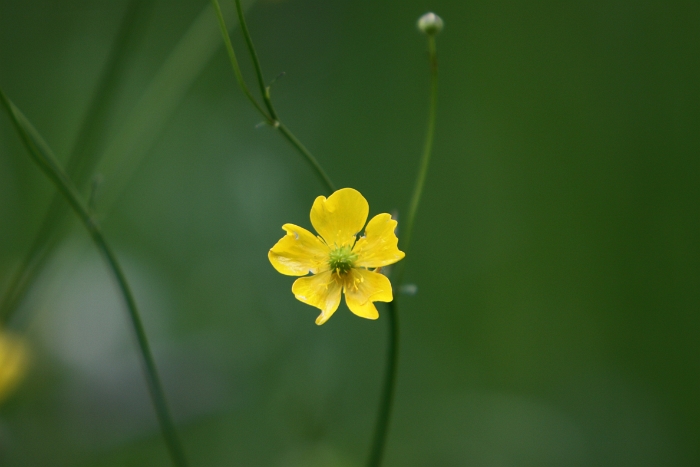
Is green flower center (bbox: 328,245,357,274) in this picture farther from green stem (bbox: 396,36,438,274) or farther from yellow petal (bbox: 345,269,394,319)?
green stem (bbox: 396,36,438,274)

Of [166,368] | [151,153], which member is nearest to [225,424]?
[166,368]

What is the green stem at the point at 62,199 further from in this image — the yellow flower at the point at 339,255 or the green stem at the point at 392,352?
the green stem at the point at 392,352

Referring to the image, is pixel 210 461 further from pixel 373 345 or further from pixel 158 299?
pixel 373 345

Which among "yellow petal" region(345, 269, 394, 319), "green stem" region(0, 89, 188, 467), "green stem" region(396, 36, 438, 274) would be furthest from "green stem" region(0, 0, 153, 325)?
"green stem" region(396, 36, 438, 274)

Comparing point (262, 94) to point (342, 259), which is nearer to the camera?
point (262, 94)

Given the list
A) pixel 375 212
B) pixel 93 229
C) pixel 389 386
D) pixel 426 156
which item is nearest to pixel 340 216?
pixel 426 156

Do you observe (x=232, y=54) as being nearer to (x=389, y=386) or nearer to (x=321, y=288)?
(x=321, y=288)
